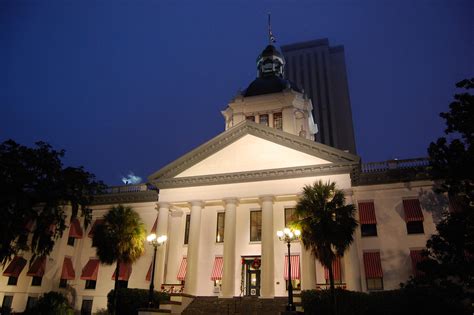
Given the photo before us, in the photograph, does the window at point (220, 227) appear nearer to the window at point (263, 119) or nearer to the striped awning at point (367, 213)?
the striped awning at point (367, 213)

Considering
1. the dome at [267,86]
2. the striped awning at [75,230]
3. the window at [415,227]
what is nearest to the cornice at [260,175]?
the window at [415,227]

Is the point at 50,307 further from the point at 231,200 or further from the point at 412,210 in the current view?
the point at 412,210

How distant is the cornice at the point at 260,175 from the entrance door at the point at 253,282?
23.4ft

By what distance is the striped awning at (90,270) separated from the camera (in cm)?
3200

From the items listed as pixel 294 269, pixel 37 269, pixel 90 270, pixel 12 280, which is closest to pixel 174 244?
pixel 90 270

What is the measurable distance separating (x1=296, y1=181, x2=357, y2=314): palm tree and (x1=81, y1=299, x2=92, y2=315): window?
20594mm

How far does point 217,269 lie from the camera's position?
29.2m

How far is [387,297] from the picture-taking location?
73.6ft

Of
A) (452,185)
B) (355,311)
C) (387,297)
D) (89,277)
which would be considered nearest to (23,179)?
(89,277)

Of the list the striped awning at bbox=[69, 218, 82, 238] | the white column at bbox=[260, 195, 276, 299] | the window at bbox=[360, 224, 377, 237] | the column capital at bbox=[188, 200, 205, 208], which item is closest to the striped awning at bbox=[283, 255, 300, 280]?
the white column at bbox=[260, 195, 276, 299]

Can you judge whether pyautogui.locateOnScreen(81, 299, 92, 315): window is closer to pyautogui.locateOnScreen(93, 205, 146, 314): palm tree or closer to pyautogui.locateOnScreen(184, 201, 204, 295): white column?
pyautogui.locateOnScreen(93, 205, 146, 314): palm tree

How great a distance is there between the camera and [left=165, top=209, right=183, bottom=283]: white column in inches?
1129

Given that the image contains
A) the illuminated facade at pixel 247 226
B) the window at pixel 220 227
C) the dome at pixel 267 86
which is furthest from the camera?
the dome at pixel 267 86

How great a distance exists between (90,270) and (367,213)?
77.0 feet
